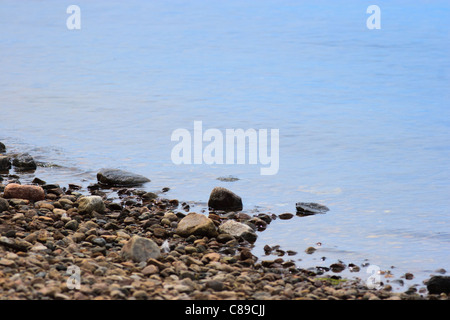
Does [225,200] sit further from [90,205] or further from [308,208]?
[90,205]

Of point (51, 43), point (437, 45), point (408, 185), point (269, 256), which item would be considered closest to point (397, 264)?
point (269, 256)

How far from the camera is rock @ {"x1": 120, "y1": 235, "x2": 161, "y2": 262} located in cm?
699

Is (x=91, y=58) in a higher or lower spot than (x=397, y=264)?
higher

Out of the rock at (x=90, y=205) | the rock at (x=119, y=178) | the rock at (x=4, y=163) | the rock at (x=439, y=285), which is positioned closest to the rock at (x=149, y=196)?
the rock at (x=119, y=178)

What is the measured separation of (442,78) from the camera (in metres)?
20.3

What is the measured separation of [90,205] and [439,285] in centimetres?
407

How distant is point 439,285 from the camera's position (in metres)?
6.82

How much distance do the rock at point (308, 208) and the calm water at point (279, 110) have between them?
19cm

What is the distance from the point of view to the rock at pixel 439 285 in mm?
6805

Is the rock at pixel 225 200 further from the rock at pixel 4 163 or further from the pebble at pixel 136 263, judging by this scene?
the rock at pixel 4 163

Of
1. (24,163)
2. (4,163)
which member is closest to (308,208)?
(24,163)

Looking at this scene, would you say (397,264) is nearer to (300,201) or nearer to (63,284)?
(300,201)

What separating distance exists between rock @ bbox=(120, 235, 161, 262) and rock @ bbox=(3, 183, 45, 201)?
245 cm

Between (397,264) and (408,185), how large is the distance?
3.46m
